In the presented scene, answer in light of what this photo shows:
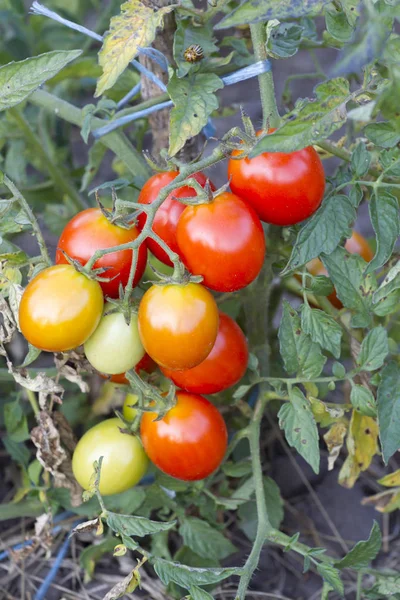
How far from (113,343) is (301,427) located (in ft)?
1.02

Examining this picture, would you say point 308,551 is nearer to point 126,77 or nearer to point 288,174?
point 288,174

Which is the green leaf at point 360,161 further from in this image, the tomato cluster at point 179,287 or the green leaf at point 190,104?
the green leaf at point 190,104

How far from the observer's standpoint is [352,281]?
1.04 m

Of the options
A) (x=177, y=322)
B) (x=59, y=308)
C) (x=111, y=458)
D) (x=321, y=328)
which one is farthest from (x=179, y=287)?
(x=111, y=458)

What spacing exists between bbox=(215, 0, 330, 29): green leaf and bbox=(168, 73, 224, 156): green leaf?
212 millimetres

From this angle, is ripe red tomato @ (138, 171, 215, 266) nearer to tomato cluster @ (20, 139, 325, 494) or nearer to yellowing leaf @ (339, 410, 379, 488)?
tomato cluster @ (20, 139, 325, 494)

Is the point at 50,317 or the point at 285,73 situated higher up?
the point at 50,317

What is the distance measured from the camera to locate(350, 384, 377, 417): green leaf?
101 cm

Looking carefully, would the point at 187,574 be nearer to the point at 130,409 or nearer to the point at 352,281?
the point at 130,409

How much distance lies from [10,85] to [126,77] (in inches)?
17.8

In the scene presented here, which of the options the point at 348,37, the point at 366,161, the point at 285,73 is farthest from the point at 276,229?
the point at 285,73

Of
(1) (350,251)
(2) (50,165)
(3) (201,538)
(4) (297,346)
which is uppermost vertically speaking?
(2) (50,165)

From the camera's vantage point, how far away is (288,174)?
92 centimetres

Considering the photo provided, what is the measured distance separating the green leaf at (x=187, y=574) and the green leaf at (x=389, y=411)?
28 centimetres
